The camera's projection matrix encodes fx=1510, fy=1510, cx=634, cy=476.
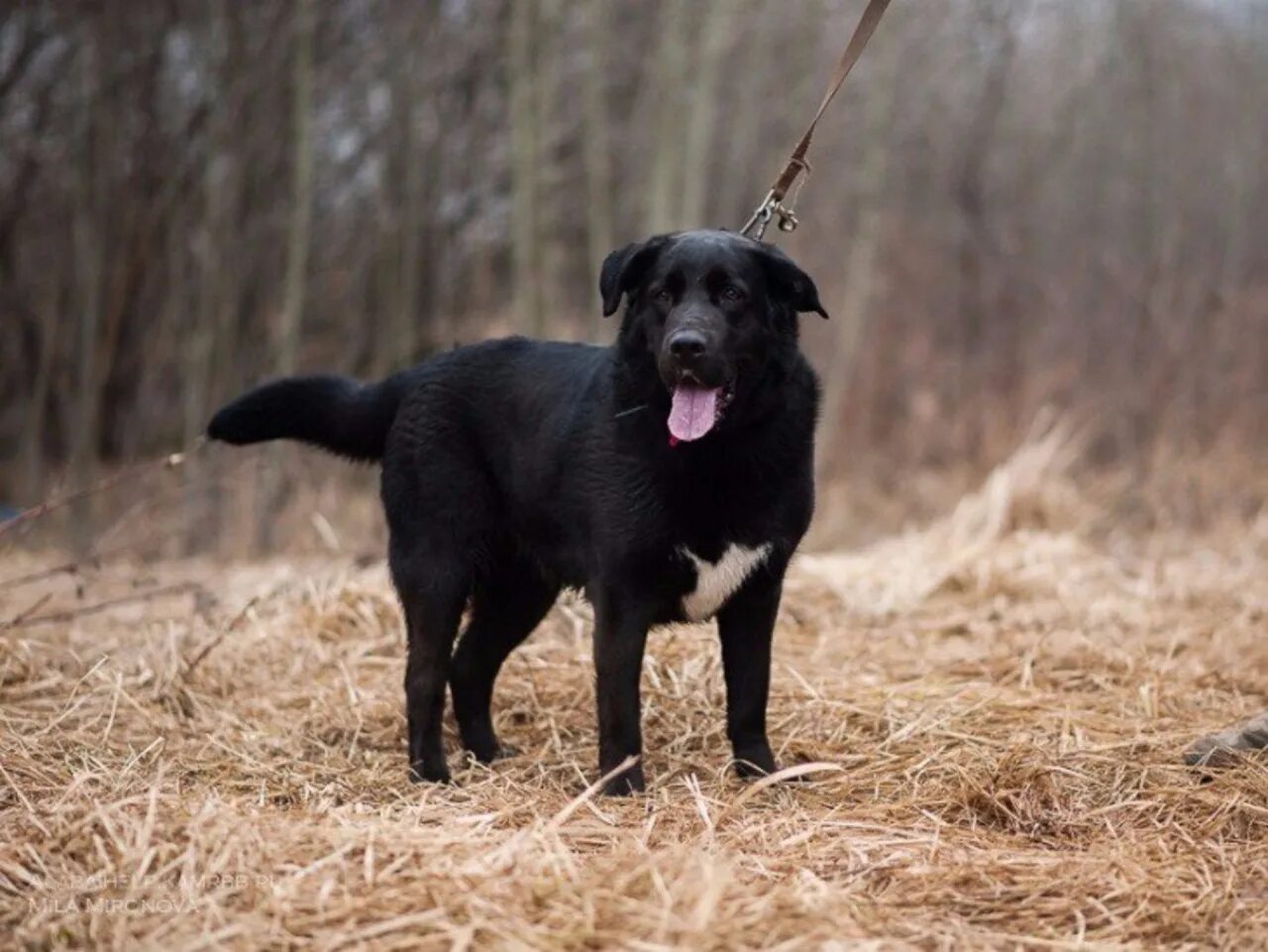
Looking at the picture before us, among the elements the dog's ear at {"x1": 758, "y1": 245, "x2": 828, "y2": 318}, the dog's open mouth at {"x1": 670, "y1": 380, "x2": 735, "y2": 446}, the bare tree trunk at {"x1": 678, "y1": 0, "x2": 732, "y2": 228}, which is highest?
the bare tree trunk at {"x1": 678, "y1": 0, "x2": 732, "y2": 228}

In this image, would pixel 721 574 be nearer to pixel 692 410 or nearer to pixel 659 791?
pixel 692 410

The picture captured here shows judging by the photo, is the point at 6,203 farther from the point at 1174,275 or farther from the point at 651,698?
the point at 1174,275

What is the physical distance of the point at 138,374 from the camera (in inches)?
456

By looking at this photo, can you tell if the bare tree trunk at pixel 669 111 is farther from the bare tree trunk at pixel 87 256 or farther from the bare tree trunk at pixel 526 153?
the bare tree trunk at pixel 87 256

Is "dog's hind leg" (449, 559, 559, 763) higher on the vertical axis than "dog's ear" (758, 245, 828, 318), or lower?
lower

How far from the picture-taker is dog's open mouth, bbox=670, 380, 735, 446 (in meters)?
3.59

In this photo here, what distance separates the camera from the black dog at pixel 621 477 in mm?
3721

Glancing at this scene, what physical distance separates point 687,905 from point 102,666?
253 cm

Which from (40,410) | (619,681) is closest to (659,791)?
(619,681)

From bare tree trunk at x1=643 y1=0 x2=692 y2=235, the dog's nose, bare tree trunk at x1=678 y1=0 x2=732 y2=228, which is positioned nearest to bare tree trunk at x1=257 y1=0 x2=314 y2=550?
bare tree trunk at x1=643 y1=0 x2=692 y2=235

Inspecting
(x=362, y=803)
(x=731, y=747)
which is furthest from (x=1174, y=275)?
(x=362, y=803)

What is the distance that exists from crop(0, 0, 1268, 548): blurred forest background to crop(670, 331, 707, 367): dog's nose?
467cm

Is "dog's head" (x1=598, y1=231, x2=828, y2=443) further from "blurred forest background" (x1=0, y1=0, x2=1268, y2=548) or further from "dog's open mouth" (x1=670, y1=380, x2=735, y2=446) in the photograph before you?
"blurred forest background" (x1=0, y1=0, x2=1268, y2=548)

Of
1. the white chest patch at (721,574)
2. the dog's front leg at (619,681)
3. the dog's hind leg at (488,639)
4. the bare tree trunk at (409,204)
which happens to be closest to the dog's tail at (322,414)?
the dog's hind leg at (488,639)
